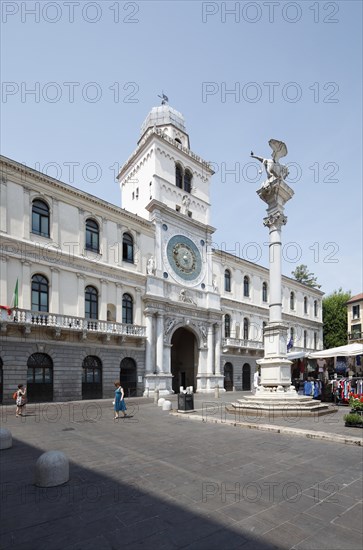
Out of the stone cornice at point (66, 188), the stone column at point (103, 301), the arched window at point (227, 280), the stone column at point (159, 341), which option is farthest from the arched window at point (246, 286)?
the stone column at point (103, 301)

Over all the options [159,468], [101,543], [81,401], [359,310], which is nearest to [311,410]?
[159,468]

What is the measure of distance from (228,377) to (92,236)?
20.8 metres

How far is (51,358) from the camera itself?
23844mm

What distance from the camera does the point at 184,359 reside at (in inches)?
1459

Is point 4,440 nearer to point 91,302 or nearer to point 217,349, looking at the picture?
point 91,302

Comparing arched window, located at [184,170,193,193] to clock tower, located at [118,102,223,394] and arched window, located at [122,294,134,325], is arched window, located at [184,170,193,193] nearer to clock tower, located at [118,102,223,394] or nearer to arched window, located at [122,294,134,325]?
clock tower, located at [118,102,223,394]

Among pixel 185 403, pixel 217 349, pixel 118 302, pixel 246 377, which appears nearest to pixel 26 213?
pixel 118 302

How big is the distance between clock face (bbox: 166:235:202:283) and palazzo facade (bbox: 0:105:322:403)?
0.32 feet

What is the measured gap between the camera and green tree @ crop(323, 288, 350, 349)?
5767 centimetres

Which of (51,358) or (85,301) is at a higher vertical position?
(85,301)

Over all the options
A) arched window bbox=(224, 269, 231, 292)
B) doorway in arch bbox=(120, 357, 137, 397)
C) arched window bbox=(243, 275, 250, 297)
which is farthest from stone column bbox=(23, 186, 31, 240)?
arched window bbox=(243, 275, 250, 297)

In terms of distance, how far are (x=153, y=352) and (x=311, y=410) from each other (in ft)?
54.6

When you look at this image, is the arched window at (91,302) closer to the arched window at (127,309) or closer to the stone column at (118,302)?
the stone column at (118,302)

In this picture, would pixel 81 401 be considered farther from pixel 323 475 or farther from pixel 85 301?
pixel 323 475
